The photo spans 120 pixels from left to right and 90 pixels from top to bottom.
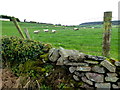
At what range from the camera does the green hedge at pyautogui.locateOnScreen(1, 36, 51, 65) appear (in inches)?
168

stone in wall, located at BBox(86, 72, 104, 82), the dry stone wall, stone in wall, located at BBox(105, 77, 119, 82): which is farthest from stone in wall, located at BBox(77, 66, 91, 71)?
stone in wall, located at BBox(105, 77, 119, 82)

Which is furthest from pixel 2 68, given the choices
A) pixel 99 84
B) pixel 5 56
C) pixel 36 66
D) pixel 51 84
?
pixel 99 84

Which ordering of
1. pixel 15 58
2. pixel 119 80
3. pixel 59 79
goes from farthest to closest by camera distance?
pixel 15 58 → pixel 59 79 → pixel 119 80

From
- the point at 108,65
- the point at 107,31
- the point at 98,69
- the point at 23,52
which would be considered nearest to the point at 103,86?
the point at 98,69

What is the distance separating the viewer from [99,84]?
3.27m

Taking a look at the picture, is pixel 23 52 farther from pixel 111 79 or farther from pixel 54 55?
pixel 111 79

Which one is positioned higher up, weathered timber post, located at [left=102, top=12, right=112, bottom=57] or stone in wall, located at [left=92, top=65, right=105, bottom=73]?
weathered timber post, located at [left=102, top=12, right=112, bottom=57]

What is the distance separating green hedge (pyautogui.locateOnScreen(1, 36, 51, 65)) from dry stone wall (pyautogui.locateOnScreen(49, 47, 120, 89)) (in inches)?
33.2

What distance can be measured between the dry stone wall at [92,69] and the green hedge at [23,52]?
2.76ft

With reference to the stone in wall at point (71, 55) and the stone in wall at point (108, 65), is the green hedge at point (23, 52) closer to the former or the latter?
the stone in wall at point (71, 55)

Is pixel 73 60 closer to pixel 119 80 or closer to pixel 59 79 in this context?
pixel 59 79

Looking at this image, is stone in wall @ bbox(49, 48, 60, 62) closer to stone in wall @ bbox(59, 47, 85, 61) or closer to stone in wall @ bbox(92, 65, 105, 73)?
stone in wall @ bbox(59, 47, 85, 61)

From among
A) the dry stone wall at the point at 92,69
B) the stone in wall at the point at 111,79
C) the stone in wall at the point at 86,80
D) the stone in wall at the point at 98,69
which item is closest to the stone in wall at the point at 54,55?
the dry stone wall at the point at 92,69

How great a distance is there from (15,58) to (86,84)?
2.59 metres
